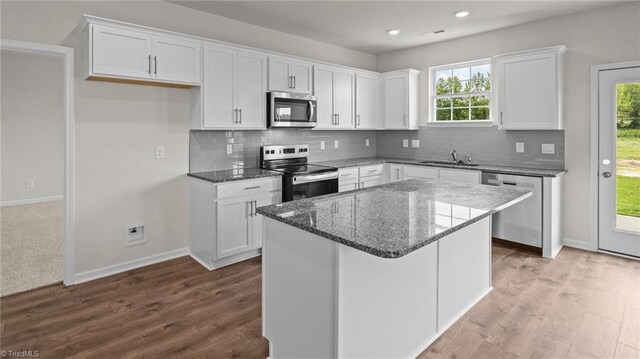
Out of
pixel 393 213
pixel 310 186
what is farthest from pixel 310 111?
pixel 393 213

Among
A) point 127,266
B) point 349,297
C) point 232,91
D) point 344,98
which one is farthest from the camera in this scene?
point 344,98

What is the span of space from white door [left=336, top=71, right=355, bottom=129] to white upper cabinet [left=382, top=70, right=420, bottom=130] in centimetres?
67

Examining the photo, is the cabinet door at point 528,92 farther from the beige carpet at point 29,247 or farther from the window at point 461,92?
the beige carpet at point 29,247

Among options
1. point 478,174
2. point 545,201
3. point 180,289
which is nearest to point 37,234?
point 180,289

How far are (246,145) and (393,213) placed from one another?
8.98 ft

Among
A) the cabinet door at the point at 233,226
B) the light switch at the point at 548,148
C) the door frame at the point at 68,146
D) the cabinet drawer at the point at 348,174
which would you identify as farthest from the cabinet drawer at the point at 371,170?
the door frame at the point at 68,146

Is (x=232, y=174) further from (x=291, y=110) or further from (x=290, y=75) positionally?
(x=290, y=75)

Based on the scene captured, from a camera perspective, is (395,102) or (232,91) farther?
(395,102)

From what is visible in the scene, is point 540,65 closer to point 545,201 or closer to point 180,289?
point 545,201

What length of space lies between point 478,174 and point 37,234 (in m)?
5.63

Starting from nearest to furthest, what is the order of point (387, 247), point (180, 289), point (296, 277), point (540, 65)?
1. point (387, 247)
2. point (296, 277)
3. point (180, 289)
4. point (540, 65)

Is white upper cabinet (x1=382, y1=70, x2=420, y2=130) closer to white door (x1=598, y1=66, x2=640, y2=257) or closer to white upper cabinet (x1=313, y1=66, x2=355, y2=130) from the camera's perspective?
white upper cabinet (x1=313, y1=66, x2=355, y2=130)

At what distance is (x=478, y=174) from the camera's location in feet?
14.0

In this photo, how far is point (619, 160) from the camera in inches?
151
